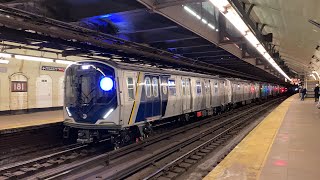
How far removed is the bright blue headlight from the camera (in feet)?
31.5

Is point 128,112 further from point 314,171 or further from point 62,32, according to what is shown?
point 314,171

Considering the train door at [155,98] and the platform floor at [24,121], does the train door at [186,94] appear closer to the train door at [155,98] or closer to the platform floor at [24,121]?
→ the train door at [155,98]

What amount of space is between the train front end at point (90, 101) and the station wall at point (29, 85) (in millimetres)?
6912

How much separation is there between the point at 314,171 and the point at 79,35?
6585 mm

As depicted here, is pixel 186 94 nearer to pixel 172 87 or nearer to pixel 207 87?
pixel 172 87

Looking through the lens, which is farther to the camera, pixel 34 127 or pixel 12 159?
pixel 34 127

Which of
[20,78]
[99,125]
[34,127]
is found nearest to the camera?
[99,125]

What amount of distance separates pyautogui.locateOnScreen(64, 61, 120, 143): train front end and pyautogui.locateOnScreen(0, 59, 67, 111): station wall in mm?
6912

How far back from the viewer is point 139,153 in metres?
9.93

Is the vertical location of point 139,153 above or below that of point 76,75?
below

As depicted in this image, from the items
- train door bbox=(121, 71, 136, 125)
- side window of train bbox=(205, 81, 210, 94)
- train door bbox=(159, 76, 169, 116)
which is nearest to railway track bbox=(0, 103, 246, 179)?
train door bbox=(121, 71, 136, 125)

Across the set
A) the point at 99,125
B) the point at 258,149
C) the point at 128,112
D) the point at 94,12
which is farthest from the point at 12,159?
the point at 258,149

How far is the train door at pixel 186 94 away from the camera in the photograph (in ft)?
48.2

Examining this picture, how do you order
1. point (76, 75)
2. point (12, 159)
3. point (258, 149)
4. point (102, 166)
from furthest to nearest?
1. point (76, 75)
2. point (12, 159)
3. point (102, 166)
4. point (258, 149)
